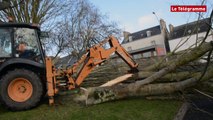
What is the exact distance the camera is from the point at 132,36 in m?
47.8

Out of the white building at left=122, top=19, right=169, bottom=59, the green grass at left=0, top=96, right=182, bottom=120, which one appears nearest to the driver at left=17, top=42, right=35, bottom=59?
the green grass at left=0, top=96, right=182, bottom=120

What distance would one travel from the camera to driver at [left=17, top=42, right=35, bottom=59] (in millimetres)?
6566

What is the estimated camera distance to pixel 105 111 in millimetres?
5977

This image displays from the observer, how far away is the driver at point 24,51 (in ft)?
21.5

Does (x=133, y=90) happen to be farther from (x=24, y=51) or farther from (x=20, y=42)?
(x=20, y=42)

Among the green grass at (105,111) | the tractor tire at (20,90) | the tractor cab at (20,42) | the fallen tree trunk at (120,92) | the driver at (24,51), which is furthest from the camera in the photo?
the fallen tree trunk at (120,92)

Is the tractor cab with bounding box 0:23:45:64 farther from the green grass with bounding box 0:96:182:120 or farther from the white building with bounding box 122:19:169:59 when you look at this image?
the white building with bounding box 122:19:169:59

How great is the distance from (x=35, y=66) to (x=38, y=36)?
97cm

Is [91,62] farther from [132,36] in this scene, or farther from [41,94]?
[132,36]

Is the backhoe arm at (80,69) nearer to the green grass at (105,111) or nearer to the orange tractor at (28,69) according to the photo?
the orange tractor at (28,69)

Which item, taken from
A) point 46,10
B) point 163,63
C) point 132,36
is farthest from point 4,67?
point 132,36

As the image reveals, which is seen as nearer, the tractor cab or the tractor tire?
the tractor tire

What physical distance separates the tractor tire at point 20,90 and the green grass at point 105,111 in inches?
8.2

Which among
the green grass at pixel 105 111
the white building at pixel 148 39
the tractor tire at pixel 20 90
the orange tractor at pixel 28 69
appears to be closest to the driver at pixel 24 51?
the orange tractor at pixel 28 69
